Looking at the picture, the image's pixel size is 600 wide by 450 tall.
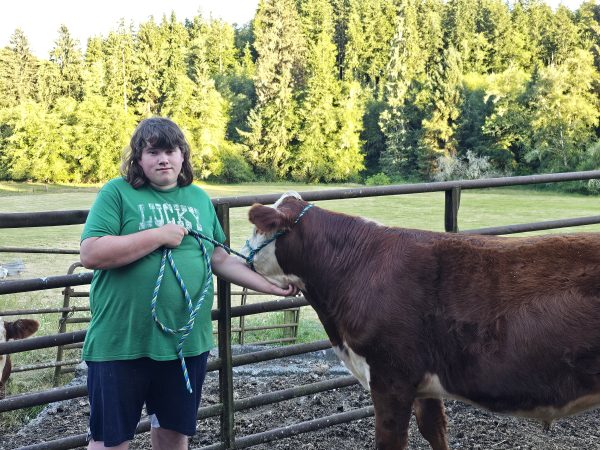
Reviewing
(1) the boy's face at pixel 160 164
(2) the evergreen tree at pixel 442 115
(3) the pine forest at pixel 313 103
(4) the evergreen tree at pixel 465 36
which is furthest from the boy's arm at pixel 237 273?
(4) the evergreen tree at pixel 465 36

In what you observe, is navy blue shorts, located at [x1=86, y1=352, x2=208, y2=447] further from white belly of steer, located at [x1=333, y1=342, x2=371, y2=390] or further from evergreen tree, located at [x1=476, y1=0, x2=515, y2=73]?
evergreen tree, located at [x1=476, y1=0, x2=515, y2=73]

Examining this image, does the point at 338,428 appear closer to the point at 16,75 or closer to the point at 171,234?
the point at 171,234

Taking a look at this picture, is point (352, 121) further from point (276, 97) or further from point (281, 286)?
point (281, 286)

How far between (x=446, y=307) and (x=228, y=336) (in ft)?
4.01

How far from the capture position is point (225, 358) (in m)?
3.33

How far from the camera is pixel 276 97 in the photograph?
64.2 m

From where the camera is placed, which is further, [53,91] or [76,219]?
[53,91]

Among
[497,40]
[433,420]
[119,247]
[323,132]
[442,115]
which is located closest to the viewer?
[119,247]

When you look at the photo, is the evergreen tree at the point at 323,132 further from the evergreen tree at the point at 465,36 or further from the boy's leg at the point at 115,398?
the boy's leg at the point at 115,398

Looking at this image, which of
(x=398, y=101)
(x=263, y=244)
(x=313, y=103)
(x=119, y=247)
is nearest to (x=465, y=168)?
(x=398, y=101)

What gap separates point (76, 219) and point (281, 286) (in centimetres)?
87

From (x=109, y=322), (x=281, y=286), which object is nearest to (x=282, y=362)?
(x=281, y=286)

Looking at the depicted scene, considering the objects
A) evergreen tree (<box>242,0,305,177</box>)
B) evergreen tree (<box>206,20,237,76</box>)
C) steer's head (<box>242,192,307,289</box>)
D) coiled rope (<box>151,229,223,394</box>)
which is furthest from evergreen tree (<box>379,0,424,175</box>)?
coiled rope (<box>151,229,223,394</box>)

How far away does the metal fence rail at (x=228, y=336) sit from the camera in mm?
2820
